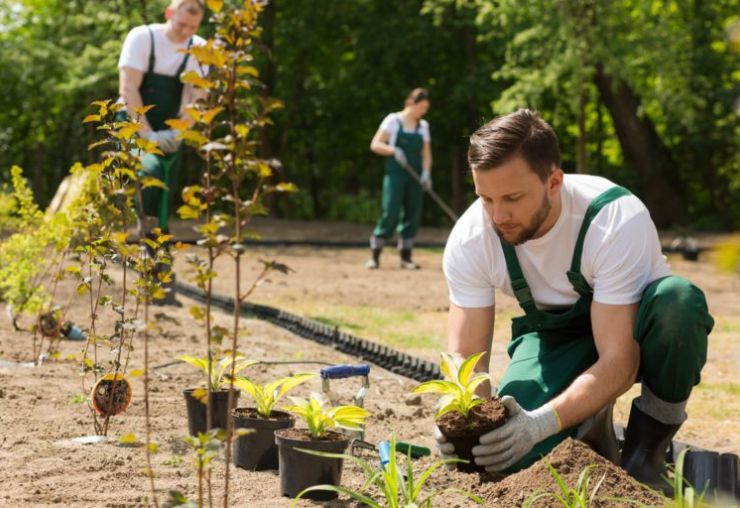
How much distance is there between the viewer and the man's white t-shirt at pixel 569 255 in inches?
123

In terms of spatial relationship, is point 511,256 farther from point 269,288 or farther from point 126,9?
point 126,9

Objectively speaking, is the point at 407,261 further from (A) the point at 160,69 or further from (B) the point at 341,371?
(B) the point at 341,371

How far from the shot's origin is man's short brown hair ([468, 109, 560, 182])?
9.64 ft

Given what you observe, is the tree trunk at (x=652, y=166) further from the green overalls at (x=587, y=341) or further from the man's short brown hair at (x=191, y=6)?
the green overalls at (x=587, y=341)

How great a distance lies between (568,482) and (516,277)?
0.81 metres

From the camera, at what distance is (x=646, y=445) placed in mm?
3309

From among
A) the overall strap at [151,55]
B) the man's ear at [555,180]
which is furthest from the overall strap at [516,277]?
the overall strap at [151,55]

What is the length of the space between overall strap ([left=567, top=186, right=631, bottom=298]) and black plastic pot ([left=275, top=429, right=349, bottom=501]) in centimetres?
97

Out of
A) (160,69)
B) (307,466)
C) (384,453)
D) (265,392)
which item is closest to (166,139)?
(160,69)

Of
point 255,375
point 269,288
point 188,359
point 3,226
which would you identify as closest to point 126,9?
point 269,288

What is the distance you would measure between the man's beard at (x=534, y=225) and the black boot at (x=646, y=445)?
0.75 meters

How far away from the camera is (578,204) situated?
3.24m

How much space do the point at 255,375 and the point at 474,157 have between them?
7.20 feet

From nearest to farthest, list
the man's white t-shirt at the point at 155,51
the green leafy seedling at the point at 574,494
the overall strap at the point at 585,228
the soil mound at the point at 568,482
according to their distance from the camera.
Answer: the green leafy seedling at the point at 574,494
the soil mound at the point at 568,482
the overall strap at the point at 585,228
the man's white t-shirt at the point at 155,51
